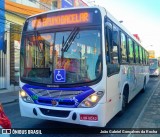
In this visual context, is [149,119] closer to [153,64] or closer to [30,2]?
[30,2]

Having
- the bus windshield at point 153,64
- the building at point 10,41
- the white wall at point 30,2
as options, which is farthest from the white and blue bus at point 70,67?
the bus windshield at point 153,64

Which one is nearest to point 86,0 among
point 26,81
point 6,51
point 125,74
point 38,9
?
point 38,9

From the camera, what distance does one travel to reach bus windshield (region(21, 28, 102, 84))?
19.9 ft

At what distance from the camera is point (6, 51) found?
17.3 metres

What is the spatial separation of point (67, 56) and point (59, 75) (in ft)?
1.55

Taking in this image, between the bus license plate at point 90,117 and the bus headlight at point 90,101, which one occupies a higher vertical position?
the bus headlight at point 90,101

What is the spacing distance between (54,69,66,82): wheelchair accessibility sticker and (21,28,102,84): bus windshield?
0.06m

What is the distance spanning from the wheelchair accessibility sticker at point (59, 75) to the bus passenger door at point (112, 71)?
3.32ft

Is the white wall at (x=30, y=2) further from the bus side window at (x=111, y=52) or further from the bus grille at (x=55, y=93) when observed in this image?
the bus grille at (x=55, y=93)

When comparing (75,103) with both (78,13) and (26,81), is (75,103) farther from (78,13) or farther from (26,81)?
(78,13)

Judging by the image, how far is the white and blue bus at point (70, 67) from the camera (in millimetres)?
5953

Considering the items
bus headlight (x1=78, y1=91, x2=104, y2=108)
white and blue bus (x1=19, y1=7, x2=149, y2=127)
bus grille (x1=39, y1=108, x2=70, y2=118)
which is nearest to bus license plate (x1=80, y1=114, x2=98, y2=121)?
A: white and blue bus (x1=19, y1=7, x2=149, y2=127)

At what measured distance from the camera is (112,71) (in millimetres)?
6727

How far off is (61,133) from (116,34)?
3.08m
